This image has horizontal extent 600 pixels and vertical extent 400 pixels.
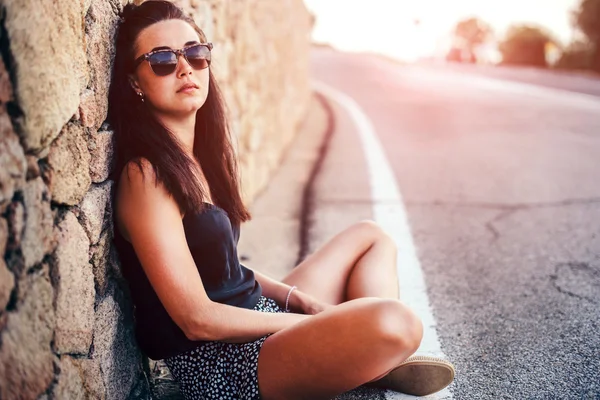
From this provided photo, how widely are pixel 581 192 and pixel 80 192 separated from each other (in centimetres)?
475

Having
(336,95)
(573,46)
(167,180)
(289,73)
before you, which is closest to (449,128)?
(289,73)

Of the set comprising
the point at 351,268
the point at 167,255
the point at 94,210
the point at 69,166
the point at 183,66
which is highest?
the point at 183,66

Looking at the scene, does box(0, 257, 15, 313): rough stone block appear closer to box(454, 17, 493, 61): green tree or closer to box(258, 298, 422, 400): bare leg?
box(258, 298, 422, 400): bare leg

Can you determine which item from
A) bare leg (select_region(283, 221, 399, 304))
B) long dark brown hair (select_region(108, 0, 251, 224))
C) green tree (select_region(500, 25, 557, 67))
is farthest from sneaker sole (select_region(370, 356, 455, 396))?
green tree (select_region(500, 25, 557, 67))

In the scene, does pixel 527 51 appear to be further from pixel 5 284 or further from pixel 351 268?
pixel 5 284

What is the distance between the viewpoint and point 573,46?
36.3 meters

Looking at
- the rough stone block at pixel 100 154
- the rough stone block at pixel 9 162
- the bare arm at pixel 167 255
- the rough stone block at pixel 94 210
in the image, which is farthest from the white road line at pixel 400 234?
the rough stone block at pixel 9 162

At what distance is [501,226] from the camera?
461 cm

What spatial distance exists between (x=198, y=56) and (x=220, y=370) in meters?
1.23

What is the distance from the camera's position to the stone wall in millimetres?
1528

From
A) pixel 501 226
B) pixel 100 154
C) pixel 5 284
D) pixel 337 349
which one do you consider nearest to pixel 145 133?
pixel 100 154

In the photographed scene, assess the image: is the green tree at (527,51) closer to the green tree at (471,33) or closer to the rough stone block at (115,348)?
the green tree at (471,33)

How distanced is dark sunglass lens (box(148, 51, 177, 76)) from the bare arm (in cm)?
39

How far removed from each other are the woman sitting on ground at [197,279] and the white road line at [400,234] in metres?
0.45
